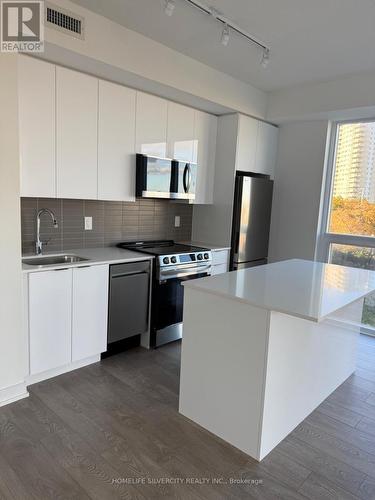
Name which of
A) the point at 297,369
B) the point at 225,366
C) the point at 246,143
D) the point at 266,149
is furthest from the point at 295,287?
the point at 266,149

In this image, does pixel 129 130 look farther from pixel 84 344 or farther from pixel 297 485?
pixel 297 485

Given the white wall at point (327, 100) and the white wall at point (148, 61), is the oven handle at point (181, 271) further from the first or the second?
the white wall at point (327, 100)

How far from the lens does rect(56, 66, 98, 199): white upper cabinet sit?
2.71 m

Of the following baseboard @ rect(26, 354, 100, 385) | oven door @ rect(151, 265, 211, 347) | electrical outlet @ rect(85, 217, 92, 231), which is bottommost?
baseboard @ rect(26, 354, 100, 385)

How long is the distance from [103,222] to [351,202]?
2.75m

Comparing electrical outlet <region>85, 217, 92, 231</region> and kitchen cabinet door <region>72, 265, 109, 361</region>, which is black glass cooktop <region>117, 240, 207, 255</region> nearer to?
electrical outlet <region>85, 217, 92, 231</region>

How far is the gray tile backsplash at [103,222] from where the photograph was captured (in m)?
3.01

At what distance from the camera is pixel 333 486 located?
186 cm

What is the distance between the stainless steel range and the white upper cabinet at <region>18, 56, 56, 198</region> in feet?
3.71

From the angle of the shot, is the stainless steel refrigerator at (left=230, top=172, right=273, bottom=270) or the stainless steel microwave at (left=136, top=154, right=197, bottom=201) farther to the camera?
the stainless steel refrigerator at (left=230, top=172, right=273, bottom=270)

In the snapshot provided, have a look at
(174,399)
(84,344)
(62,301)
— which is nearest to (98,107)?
(62,301)

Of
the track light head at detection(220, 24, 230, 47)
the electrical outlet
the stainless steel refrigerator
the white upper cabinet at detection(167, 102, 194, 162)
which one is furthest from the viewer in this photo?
the stainless steel refrigerator

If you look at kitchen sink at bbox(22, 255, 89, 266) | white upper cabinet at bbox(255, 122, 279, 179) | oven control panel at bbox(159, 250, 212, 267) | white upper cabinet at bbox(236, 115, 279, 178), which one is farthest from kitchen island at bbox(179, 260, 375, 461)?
white upper cabinet at bbox(255, 122, 279, 179)

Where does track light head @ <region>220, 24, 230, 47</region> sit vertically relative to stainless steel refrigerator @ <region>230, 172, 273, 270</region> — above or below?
above
